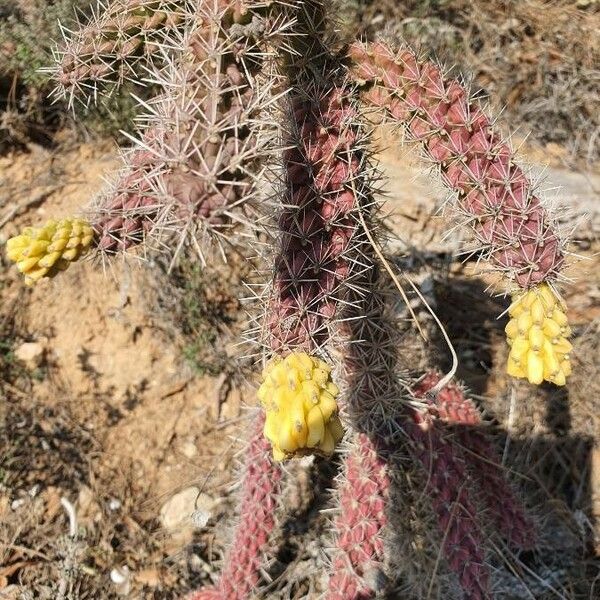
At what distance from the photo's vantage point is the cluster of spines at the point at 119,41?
1507mm

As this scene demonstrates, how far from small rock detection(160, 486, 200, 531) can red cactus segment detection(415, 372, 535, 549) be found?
3.90 ft

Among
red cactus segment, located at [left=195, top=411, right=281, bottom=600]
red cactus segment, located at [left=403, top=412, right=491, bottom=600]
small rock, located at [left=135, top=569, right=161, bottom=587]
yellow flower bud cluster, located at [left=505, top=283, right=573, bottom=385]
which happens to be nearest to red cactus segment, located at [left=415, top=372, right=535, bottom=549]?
red cactus segment, located at [left=403, top=412, right=491, bottom=600]

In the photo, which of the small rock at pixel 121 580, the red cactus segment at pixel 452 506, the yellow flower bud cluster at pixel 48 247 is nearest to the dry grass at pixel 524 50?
the red cactus segment at pixel 452 506

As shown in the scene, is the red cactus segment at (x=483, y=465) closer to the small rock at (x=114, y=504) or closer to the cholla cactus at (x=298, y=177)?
the cholla cactus at (x=298, y=177)

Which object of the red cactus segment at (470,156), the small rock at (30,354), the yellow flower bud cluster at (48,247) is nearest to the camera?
the yellow flower bud cluster at (48,247)

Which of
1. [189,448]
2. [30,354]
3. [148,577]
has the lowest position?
[148,577]

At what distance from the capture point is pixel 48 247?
1279mm

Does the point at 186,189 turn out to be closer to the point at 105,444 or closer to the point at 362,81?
the point at 362,81

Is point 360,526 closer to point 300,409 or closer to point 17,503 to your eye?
point 300,409

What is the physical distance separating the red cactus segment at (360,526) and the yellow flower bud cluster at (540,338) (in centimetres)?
92

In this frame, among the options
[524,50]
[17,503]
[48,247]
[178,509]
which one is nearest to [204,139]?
[48,247]

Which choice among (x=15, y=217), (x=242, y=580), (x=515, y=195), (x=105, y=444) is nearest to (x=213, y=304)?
(x=105, y=444)

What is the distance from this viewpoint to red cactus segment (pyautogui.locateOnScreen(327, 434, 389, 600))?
2.09 meters

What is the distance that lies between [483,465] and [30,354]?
2096 mm
